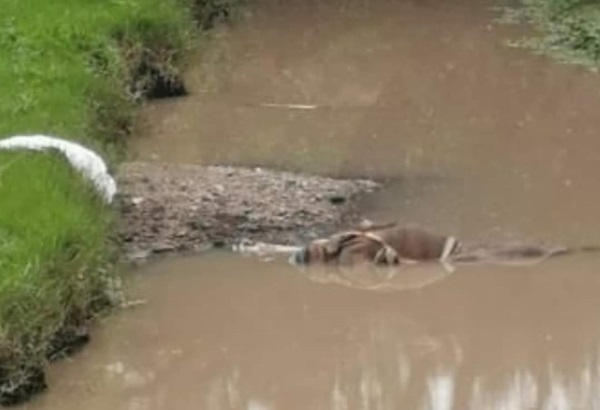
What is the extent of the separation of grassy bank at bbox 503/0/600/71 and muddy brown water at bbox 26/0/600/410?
8.3 inches

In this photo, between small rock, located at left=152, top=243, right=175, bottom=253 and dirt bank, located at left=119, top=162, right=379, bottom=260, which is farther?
dirt bank, located at left=119, top=162, right=379, bottom=260

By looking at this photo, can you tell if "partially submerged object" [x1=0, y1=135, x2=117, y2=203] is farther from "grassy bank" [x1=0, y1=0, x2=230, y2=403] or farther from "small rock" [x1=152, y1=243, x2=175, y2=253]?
"small rock" [x1=152, y1=243, x2=175, y2=253]

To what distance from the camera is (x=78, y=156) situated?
299 inches

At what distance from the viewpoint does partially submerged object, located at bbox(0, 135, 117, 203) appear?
7500 millimetres

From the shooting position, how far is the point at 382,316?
680 cm

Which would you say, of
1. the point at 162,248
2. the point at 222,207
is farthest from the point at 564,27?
the point at 162,248

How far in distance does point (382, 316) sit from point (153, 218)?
141 centimetres

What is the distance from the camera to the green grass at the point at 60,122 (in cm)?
605

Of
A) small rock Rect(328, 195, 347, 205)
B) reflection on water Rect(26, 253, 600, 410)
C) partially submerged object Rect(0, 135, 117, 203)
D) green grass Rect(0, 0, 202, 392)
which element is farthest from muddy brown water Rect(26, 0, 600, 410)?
partially submerged object Rect(0, 135, 117, 203)

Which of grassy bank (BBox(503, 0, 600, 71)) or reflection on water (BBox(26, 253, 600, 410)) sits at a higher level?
reflection on water (BBox(26, 253, 600, 410))

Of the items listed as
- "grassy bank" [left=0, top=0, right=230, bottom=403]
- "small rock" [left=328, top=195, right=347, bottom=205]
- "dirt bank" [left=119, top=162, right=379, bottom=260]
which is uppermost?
"grassy bank" [left=0, top=0, right=230, bottom=403]

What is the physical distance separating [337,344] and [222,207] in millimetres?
1617

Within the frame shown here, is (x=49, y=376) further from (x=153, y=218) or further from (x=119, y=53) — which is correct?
(x=119, y=53)

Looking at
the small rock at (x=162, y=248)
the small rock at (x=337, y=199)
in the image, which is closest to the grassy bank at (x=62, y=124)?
the small rock at (x=162, y=248)
